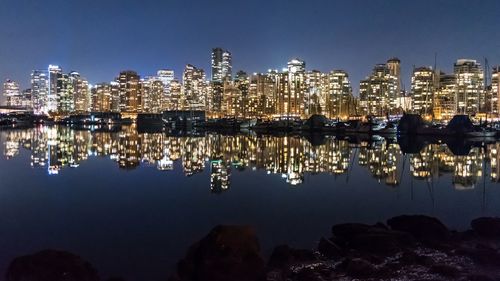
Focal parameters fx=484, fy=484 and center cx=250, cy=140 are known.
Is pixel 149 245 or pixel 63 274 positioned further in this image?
pixel 149 245

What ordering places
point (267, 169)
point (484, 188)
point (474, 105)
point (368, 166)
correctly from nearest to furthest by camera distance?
1. point (484, 188)
2. point (267, 169)
3. point (368, 166)
4. point (474, 105)

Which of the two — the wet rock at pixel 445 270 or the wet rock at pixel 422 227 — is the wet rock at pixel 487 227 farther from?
the wet rock at pixel 445 270

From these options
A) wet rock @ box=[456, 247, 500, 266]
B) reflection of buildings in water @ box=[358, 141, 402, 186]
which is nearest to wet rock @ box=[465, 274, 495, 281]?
wet rock @ box=[456, 247, 500, 266]

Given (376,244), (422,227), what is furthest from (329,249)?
(422,227)

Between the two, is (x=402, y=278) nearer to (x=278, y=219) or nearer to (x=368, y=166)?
(x=278, y=219)

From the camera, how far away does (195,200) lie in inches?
838

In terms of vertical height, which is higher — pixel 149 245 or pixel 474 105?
pixel 474 105

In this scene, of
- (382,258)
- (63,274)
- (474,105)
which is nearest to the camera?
(63,274)

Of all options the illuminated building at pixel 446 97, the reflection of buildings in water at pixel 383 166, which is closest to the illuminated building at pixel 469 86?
the illuminated building at pixel 446 97

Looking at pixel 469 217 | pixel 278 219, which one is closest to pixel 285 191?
pixel 278 219

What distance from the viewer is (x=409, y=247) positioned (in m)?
12.9

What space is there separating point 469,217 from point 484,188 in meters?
8.56

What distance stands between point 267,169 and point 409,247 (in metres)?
21.1

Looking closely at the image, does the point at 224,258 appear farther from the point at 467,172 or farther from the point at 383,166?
the point at 383,166
